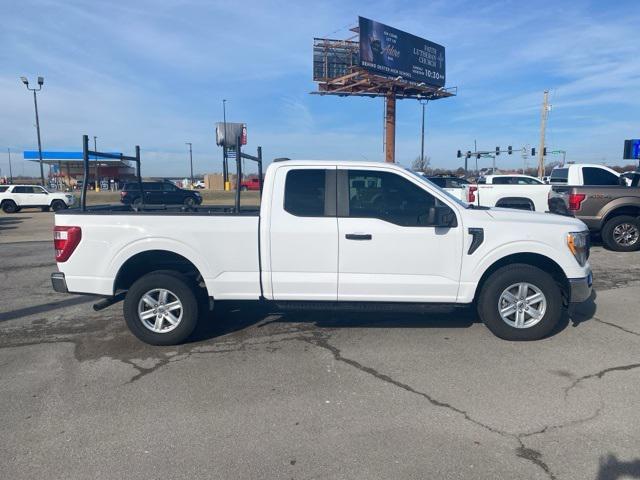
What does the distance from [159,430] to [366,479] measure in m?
1.52

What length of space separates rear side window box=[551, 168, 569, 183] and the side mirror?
1062 cm

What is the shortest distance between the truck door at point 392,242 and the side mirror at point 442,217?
4 centimetres

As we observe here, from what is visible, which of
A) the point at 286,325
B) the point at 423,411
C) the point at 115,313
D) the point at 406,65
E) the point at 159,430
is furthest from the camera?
the point at 406,65

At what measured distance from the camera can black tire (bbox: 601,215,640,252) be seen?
1016 cm

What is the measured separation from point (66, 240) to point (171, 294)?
1.19 metres

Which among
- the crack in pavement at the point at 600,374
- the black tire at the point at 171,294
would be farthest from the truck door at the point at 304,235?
the crack in pavement at the point at 600,374

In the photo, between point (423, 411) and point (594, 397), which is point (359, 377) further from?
point (594, 397)

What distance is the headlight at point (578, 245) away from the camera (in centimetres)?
473

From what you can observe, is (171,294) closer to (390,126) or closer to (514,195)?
(514,195)

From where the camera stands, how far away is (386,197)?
186 inches

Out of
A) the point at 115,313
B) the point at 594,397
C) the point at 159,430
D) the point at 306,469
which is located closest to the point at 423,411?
the point at 306,469

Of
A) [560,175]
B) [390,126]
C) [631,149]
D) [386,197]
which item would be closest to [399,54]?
[390,126]

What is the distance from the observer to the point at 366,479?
272cm

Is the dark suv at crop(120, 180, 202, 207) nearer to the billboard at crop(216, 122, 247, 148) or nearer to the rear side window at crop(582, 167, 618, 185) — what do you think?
the billboard at crop(216, 122, 247, 148)
